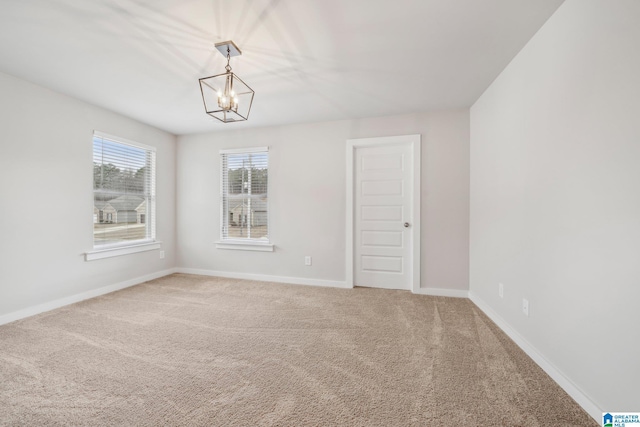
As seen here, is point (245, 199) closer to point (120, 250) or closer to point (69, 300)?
point (120, 250)

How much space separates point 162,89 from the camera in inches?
117

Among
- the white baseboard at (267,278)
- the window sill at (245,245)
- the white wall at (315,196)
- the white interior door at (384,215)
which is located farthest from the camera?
the window sill at (245,245)

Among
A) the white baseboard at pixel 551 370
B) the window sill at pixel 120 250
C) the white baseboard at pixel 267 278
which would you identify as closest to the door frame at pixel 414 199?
the white baseboard at pixel 267 278

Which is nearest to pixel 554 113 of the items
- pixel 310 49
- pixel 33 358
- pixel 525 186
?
pixel 525 186

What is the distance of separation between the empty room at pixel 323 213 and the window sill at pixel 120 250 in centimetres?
4

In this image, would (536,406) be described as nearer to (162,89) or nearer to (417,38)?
(417,38)

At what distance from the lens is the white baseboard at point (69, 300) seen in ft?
8.93

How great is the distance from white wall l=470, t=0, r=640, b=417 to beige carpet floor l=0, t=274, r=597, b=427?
1.16 feet

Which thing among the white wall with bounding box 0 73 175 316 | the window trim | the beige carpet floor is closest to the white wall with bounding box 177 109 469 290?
the window trim

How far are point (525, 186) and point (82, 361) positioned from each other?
3746 millimetres

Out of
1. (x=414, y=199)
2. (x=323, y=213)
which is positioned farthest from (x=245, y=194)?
(x=414, y=199)

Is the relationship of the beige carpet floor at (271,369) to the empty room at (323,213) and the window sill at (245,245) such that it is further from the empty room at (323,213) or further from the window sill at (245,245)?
the window sill at (245,245)

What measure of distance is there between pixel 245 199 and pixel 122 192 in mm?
1743

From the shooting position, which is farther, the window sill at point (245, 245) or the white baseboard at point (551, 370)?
the window sill at point (245, 245)
